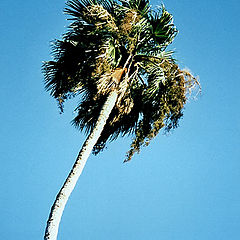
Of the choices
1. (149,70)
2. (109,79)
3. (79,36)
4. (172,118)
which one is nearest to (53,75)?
(79,36)

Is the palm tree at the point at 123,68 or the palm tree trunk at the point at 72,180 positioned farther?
the palm tree at the point at 123,68

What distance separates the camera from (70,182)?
7586mm

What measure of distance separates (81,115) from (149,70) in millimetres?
2522

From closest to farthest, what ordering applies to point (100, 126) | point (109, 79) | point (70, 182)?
point (70, 182) → point (100, 126) → point (109, 79)

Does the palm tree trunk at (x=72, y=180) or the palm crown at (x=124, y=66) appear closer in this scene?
the palm tree trunk at (x=72, y=180)

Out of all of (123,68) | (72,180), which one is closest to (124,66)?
(123,68)

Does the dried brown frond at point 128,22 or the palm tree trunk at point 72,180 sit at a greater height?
the dried brown frond at point 128,22

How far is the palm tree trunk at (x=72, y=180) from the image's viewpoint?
23.0 ft

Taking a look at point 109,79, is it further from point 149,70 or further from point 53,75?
point 53,75

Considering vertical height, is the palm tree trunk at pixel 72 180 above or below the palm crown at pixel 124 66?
below

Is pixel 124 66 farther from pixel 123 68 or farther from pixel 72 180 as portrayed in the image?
pixel 72 180

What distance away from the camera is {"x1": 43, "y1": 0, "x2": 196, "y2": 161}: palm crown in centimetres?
941

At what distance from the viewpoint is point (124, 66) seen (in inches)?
383

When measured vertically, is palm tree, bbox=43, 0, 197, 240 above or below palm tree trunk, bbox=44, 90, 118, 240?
above
